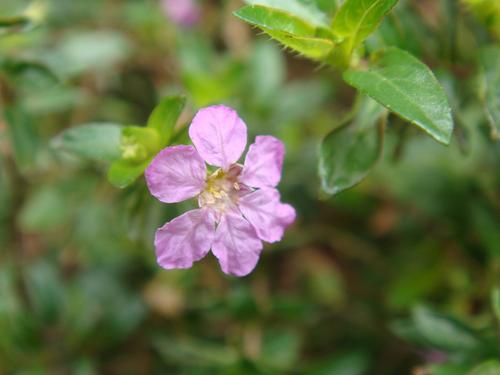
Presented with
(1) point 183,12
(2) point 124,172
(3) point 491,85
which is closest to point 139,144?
(2) point 124,172

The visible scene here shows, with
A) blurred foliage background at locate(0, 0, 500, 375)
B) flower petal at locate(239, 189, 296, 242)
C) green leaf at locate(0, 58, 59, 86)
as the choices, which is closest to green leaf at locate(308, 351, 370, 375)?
blurred foliage background at locate(0, 0, 500, 375)

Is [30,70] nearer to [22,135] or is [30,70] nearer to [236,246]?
[22,135]

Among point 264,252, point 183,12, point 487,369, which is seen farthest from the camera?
point 183,12

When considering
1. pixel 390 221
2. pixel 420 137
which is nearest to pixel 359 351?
pixel 390 221

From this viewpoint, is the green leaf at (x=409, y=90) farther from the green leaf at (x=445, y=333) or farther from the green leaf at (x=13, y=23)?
the green leaf at (x=13, y=23)

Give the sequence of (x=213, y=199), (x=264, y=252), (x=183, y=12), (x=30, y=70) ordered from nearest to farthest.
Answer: (x=213, y=199)
(x=30, y=70)
(x=264, y=252)
(x=183, y=12)
